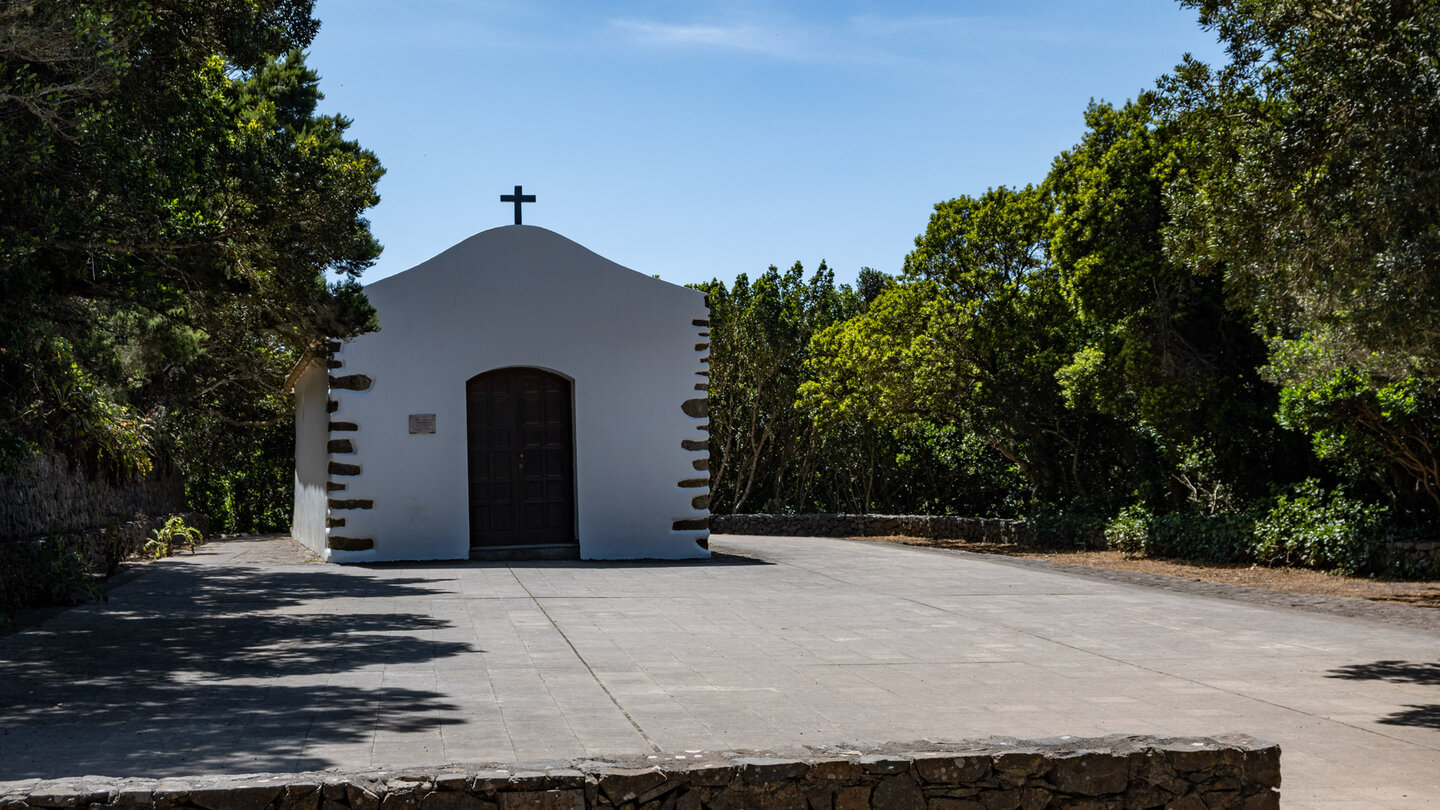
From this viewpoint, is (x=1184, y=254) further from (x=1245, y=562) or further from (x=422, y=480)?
(x=422, y=480)

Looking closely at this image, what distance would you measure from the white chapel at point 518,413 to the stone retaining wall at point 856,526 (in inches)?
310

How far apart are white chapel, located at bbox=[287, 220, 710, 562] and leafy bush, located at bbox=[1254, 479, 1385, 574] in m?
6.78

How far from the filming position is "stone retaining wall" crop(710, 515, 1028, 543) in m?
20.6

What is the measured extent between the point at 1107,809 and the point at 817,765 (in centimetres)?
108

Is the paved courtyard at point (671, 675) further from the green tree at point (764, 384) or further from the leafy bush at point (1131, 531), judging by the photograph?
the green tree at point (764, 384)

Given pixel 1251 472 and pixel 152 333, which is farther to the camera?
pixel 1251 472

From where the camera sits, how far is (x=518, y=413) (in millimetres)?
13695

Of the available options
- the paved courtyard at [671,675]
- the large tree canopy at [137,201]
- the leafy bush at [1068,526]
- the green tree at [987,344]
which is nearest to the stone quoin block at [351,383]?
the large tree canopy at [137,201]

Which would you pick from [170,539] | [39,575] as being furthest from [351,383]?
[170,539]

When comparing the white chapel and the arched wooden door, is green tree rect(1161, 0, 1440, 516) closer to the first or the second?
the white chapel

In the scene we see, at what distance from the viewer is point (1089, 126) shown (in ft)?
55.3

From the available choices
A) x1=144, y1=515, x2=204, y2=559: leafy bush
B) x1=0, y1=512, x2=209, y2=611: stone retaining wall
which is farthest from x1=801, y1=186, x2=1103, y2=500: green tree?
x1=0, y1=512, x2=209, y2=611: stone retaining wall

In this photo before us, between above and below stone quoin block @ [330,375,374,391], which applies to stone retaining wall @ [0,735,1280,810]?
below

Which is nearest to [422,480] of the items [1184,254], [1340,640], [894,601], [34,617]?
[34,617]
